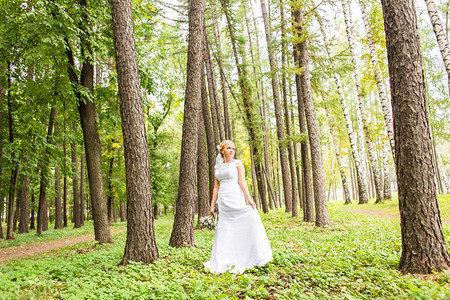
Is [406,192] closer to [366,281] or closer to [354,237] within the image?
[366,281]

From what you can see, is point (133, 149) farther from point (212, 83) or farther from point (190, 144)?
point (212, 83)

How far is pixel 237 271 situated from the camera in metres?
5.05

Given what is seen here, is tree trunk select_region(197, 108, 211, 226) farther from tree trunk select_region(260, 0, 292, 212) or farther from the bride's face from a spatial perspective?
the bride's face

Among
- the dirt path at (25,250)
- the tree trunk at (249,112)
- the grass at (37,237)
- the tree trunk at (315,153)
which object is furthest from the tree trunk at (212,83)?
the grass at (37,237)

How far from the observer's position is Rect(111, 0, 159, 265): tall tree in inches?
206

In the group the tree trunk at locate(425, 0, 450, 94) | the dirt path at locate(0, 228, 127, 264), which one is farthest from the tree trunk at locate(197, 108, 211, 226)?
the tree trunk at locate(425, 0, 450, 94)

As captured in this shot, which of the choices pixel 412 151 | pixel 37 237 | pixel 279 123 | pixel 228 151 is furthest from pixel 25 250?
pixel 412 151

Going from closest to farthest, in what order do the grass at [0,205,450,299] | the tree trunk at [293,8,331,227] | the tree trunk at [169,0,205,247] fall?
the grass at [0,205,450,299]
the tree trunk at [169,0,205,247]
the tree trunk at [293,8,331,227]

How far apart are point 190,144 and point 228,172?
159 centimetres

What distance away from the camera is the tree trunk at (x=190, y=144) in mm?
6652

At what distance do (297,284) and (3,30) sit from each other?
8.96m

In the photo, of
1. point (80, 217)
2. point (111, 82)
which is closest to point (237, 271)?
point (111, 82)

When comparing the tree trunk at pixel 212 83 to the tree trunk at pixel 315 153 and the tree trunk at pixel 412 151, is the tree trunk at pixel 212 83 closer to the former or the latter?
the tree trunk at pixel 315 153

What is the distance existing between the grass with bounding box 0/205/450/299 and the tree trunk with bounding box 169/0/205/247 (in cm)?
50
